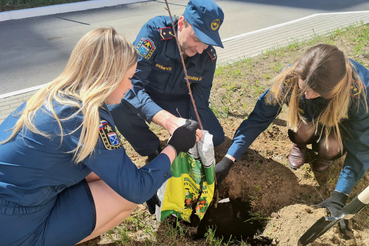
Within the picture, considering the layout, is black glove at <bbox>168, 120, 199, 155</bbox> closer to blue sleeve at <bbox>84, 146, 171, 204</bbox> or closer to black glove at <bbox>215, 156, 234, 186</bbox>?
blue sleeve at <bbox>84, 146, 171, 204</bbox>

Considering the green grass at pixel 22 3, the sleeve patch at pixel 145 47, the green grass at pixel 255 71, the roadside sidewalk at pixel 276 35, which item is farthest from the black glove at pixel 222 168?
the green grass at pixel 22 3

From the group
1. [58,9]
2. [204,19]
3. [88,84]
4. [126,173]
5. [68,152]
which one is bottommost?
[58,9]

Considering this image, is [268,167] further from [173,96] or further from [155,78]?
[155,78]

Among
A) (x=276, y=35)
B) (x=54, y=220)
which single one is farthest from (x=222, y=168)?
(x=276, y=35)

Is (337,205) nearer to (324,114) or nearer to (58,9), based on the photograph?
(324,114)

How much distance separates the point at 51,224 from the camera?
1525 millimetres

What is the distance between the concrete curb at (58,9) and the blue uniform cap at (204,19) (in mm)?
6258

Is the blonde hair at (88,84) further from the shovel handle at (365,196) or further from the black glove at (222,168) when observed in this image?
the shovel handle at (365,196)

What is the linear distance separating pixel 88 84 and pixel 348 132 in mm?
1766

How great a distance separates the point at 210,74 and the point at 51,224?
1651 mm

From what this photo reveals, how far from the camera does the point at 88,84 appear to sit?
1.40m

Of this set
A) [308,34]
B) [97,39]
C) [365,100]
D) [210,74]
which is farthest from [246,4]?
[97,39]

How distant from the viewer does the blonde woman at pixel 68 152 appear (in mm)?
1344

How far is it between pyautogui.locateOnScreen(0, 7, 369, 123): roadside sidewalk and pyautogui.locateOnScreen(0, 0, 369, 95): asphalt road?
0.28 meters
